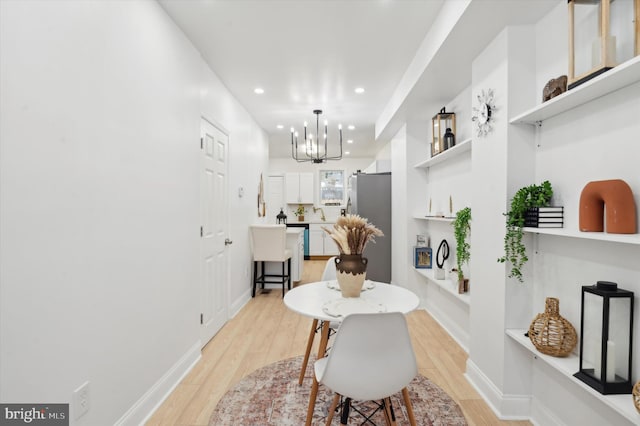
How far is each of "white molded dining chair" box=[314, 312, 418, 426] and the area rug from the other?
64 centimetres

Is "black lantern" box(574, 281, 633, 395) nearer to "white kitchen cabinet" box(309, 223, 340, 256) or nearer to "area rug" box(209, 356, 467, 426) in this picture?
"area rug" box(209, 356, 467, 426)

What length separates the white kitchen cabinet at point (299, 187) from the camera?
8.38m

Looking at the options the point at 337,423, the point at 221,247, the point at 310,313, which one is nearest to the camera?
the point at 310,313

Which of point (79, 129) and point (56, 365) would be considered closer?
point (56, 365)

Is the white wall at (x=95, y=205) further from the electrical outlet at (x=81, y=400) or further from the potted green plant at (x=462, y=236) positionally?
the potted green plant at (x=462, y=236)

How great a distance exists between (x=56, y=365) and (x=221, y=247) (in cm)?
218

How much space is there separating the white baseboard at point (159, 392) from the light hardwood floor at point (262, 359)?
0.15 feet

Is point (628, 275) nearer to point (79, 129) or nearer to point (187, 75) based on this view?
point (79, 129)

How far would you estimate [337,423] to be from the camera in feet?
6.20

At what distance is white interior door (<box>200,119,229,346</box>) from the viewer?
306cm

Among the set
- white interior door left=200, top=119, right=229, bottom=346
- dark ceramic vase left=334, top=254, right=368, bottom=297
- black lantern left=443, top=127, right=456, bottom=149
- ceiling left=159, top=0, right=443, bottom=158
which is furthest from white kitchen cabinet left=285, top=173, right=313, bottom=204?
dark ceramic vase left=334, top=254, right=368, bottom=297

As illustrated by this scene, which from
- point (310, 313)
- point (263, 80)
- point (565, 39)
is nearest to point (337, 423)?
point (310, 313)

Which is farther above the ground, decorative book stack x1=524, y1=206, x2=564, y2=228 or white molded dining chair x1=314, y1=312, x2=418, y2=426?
decorative book stack x1=524, y1=206, x2=564, y2=228

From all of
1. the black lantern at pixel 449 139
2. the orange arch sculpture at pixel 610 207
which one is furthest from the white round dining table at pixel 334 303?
the black lantern at pixel 449 139
